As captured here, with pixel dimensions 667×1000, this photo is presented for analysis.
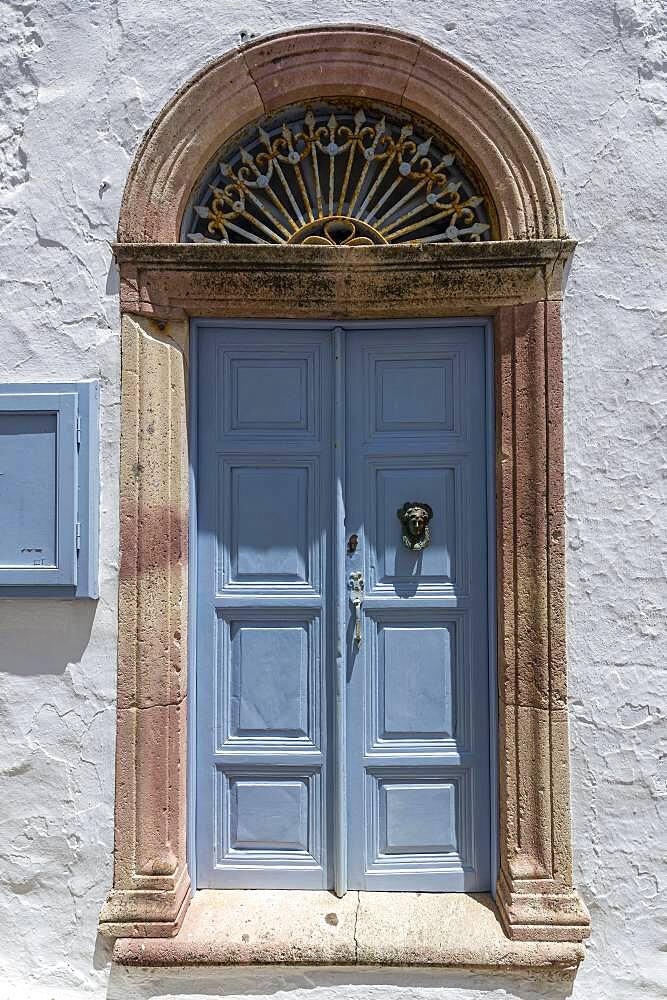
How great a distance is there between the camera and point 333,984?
257cm

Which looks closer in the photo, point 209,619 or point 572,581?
point 572,581

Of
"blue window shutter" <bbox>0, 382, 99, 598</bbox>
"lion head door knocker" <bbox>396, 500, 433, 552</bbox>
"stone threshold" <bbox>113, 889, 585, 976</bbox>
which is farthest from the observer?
"lion head door knocker" <bbox>396, 500, 433, 552</bbox>

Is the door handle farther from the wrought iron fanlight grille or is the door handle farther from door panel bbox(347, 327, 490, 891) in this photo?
the wrought iron fanlight grille

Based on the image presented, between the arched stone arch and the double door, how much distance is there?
46cm

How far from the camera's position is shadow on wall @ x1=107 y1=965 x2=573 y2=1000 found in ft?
8.36

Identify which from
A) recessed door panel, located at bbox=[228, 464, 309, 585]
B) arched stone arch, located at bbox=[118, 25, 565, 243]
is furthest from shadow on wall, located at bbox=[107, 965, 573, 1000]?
arched stone arch, located at bbox=[118, 25, 565, 243]

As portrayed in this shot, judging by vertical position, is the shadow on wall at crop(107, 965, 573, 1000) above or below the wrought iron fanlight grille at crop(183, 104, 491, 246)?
below

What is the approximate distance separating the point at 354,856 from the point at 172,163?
2672 mm

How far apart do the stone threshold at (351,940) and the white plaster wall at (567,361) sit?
13cm

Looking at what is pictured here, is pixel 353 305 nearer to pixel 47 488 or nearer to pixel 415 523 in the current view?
pixel 415 523

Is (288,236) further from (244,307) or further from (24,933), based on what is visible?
(24,933)

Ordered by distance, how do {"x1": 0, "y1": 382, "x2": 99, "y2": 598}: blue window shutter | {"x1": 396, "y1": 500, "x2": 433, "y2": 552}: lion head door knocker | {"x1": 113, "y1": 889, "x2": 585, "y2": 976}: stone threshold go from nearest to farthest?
{"x1": 113, "y1": 889, "x2": 585, "y2": 976}: stone threshold
{"x1": 0, "y1": 382, "x2": 99, "y2": 598}: blue window shutter
{"x1": 396, "y1": 500, "x2": 433, "y2": 552}: lion head door knocker

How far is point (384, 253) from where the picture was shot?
263 cm

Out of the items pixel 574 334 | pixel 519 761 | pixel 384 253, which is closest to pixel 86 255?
pixel 384 253
